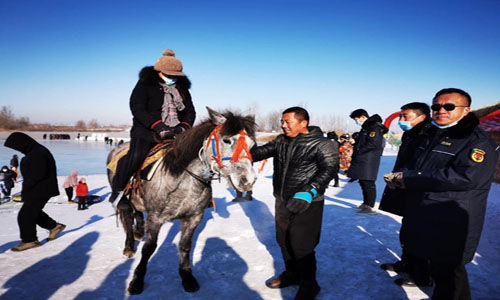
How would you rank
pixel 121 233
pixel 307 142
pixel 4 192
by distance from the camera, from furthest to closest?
1. pixel 4 192
2. pixel 121 233
3. pixel 307 142

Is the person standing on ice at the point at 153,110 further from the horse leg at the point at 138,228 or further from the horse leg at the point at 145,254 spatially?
the horse leg at the point at 138,228

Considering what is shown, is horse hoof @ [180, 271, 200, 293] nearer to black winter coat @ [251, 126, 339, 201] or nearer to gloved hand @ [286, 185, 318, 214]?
black winter coat @ [251, 126, 339, 201]

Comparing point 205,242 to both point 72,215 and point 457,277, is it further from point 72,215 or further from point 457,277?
point 72,215

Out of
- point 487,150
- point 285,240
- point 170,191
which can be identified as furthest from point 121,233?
point 487,150

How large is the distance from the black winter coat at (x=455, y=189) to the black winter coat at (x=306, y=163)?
772 mm

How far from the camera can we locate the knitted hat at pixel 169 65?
3.52 meters

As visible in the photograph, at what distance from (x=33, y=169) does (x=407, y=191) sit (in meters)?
6.49

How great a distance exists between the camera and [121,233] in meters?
5.06

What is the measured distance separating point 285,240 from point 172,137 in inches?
84.5

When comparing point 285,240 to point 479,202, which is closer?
point 479,202

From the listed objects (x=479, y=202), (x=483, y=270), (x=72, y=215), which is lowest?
(x=72, y=215)

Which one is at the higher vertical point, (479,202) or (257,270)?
(479,202)

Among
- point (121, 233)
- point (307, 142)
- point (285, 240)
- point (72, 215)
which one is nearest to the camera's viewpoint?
point (307, 142)

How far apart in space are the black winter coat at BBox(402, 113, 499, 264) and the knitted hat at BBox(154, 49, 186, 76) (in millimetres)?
3211
